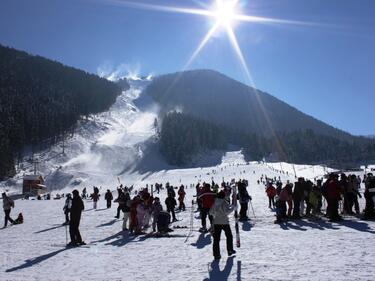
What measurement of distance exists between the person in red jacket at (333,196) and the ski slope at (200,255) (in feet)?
1.65

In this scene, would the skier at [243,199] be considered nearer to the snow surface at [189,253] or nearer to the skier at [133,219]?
the snow surface at [189,253]

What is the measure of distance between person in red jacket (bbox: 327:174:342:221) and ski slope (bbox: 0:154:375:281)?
1.65 feet

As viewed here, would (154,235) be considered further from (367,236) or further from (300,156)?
(300,156)

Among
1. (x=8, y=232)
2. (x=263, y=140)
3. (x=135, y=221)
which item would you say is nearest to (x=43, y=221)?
(x=8, y=232)

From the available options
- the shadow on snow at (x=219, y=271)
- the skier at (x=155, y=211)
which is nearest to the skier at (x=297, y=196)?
the skier at (x=155, y=211)

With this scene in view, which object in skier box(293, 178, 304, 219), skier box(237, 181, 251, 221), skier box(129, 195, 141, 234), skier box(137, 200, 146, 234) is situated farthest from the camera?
skier box(237, 181, 251, 221)

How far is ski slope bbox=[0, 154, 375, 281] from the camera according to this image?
30.9 ft

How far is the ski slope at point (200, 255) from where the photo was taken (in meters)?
9.41

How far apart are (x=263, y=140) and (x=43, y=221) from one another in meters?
167

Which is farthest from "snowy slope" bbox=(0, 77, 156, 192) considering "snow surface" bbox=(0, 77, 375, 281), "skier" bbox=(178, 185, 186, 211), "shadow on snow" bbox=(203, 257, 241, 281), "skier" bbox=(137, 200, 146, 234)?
"shadow on snow" bbox=(203, 257, 241, 281)

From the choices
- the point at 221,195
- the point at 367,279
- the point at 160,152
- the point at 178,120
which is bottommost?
the point at 367,279

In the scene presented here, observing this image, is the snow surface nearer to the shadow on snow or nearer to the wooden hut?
the shadow on snow

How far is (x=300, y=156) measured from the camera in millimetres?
186500

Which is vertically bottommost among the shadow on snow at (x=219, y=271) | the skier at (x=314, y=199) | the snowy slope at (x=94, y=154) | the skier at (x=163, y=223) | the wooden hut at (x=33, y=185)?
the shadow on snow at (x=219, y=271)
